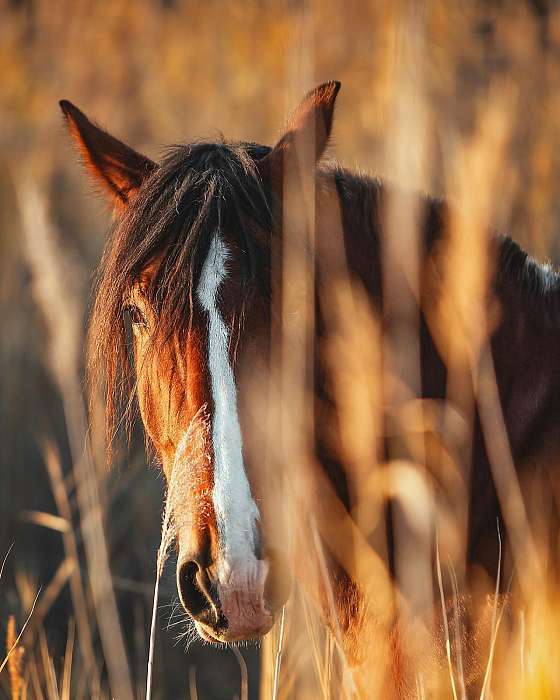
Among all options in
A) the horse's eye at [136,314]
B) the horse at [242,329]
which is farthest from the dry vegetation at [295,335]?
the horse's eye at [136,314]

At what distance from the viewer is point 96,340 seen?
7.34ft

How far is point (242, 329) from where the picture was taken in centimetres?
192

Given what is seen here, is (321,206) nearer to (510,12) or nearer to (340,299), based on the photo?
(340,299)

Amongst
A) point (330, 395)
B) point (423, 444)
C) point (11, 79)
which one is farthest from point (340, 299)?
point (11, 79)

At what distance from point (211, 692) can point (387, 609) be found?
2.65 m

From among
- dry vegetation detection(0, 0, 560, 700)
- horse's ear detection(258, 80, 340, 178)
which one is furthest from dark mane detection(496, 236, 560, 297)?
horse's ear detection(258, 80, 340, 178)


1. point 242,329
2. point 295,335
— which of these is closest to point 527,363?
point 295,335

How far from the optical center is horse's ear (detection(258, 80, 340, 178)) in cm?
214

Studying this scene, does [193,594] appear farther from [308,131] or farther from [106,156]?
[106,156]

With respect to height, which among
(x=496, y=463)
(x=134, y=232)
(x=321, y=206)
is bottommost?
(x=496, y=463)

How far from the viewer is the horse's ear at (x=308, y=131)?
2141 millimetres

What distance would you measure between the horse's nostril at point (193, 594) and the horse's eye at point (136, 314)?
0.69 meters

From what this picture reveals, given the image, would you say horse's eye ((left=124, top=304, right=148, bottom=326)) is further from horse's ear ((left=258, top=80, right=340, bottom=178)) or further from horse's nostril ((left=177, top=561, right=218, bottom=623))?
horse's nostril ((left=177, top=561, right=218, bottom=623))

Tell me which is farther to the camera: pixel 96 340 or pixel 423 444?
pixel 96 340
